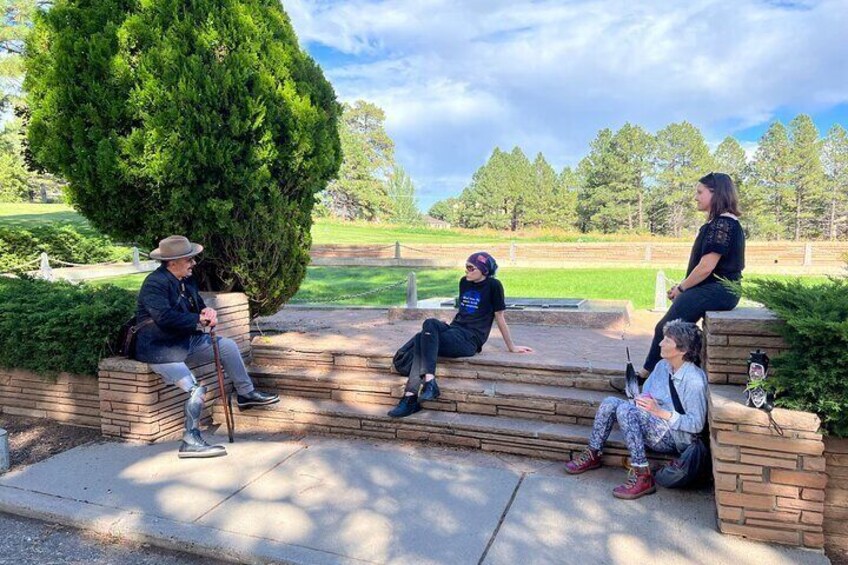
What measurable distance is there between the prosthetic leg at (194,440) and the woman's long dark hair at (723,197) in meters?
4.09

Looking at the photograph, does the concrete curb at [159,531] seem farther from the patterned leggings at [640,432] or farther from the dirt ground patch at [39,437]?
the patterned leggings at [640,432]

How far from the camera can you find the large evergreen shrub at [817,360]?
3.00m

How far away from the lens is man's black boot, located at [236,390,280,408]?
4973mm

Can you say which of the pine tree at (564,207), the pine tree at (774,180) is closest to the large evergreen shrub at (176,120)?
the pine tree at (774,180)

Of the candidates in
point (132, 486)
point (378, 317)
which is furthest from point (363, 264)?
point (132, 486)

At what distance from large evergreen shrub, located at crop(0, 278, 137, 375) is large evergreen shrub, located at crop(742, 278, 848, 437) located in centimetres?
508

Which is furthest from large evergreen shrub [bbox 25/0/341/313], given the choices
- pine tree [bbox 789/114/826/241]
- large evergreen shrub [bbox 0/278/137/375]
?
pine tree [bbox 789/114/826/241]

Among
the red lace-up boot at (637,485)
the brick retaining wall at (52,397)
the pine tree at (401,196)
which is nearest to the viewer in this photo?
the red lace-up boot at (637,485)

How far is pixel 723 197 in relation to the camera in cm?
401

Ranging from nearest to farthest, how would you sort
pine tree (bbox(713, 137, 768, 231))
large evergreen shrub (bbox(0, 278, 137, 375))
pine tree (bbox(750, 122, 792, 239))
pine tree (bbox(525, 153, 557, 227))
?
large evergreen shrub (bbox(0, 278, 137, 375))
pine tree (bbox(750, 122, 792, 239))
pine tree (bbox(713, 137, 768, 231))
pine tree (bbox(525, 153, 557, 227))

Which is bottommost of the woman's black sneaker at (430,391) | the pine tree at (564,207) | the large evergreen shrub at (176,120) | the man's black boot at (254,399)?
the man's black boot at (254,399)

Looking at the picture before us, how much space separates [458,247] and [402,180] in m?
37.3

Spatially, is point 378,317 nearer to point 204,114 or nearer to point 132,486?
point 204,114

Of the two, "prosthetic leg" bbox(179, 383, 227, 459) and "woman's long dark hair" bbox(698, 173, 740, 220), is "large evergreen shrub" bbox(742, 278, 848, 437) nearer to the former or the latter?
"woman's long dark hair" bbox(698, 173, 740, 220)
